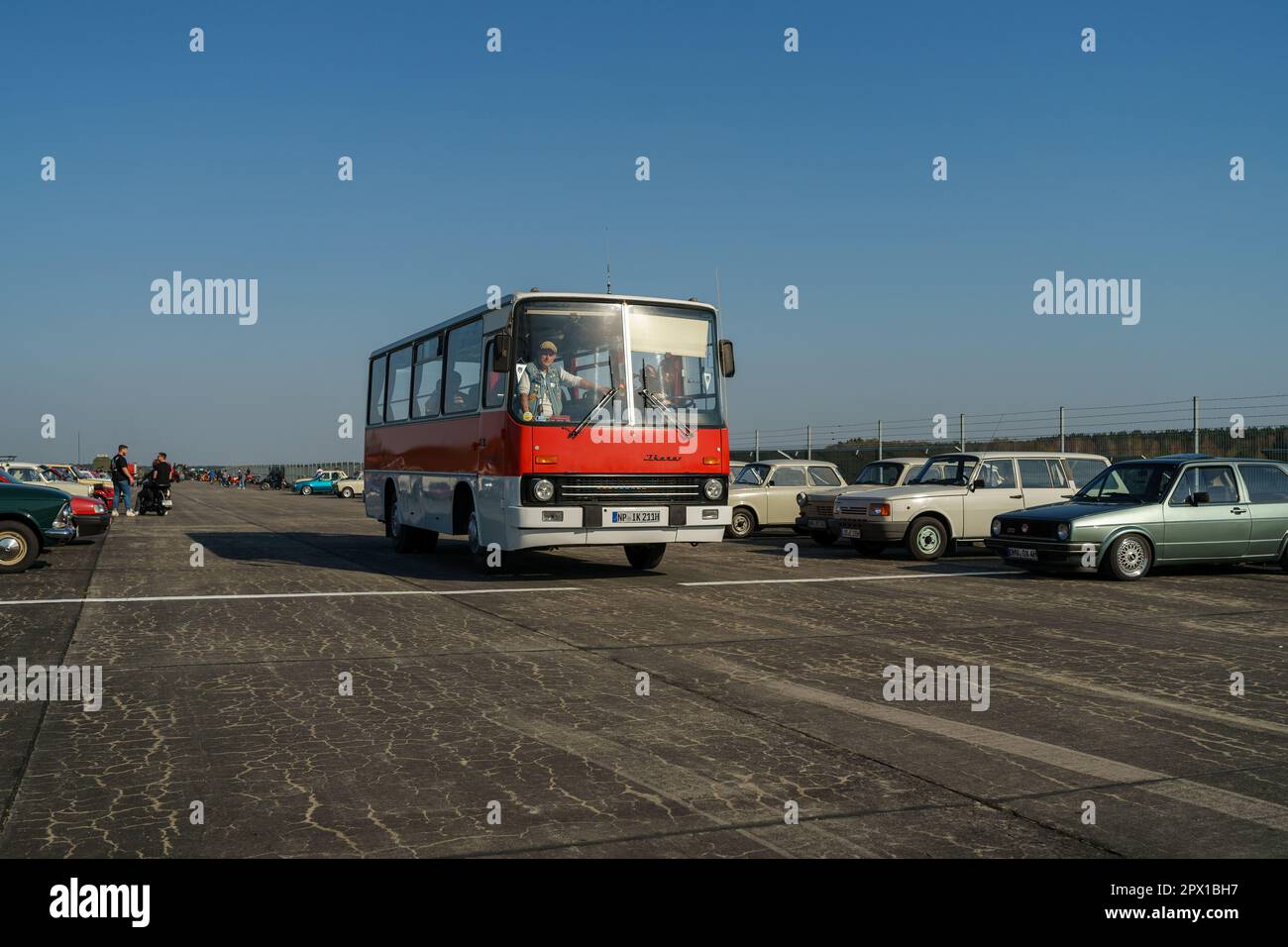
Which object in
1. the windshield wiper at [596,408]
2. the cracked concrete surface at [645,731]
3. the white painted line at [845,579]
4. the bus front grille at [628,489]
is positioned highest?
the windshield wiper at [596,408]

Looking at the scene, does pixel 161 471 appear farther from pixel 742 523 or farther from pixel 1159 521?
pixel 1159 521

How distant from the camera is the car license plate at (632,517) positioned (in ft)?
44.8

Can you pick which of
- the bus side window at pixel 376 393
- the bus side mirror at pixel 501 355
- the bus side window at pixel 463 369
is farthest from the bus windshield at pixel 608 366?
the bus side window at pixel 376 393

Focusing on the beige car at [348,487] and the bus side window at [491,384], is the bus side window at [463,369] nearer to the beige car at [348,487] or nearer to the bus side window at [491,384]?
the bus side window at [491,384]

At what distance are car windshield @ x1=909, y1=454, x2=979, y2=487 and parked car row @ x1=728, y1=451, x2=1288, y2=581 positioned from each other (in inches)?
0.8

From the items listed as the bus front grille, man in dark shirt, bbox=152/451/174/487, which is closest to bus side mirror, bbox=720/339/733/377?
the bus front grille

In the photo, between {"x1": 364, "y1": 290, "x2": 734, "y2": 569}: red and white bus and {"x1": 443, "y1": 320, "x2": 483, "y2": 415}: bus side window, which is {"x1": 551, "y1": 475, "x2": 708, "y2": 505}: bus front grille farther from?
{"x1": 443, "y1": 320, "x2": 483, "y2": 415}: bus side window

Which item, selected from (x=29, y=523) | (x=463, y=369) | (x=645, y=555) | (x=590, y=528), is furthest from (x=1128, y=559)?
(x=29, y=523)

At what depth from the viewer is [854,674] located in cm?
770

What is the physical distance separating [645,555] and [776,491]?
7842 millimetres

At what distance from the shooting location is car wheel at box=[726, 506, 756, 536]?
75.0 feet

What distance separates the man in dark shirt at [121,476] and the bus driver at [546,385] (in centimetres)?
2096

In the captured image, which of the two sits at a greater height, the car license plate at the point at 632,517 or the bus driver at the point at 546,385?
the bus driver at the point at 546,385

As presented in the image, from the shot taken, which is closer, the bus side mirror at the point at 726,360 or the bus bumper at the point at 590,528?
the bus bumper at the point at 590,528
